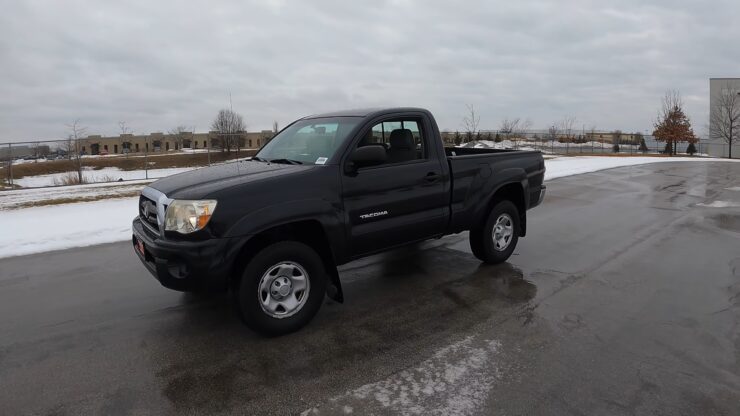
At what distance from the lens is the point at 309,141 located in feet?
16.3

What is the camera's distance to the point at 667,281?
5.45 m

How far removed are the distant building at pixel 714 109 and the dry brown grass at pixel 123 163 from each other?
1838 inches

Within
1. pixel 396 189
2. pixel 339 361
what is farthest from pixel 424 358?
pixel 396 189

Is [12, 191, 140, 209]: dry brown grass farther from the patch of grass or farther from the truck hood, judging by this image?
the truck hood

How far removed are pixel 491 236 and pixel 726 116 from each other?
2126 inches

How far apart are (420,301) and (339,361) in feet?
4.83

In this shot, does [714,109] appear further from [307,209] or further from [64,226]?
[307,209]

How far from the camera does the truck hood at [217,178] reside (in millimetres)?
3891

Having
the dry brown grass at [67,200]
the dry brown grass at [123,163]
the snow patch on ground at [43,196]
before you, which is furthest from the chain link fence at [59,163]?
the dry brown grass at [67,200]

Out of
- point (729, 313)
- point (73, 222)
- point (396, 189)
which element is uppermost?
point (396, 189)

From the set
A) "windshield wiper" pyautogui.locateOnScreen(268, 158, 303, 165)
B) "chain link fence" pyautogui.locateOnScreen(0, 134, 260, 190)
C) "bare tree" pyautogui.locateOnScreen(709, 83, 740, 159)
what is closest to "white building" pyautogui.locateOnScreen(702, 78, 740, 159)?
"bare tree" pyautogui.locateOnScreen(709, 83, 740, 159)

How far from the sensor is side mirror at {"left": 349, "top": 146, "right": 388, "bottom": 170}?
432 centimetres

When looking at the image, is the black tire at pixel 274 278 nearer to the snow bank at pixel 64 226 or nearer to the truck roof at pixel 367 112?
the truck roof at pixel 367 112

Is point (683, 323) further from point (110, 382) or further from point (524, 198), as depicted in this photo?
point (110, 382)
